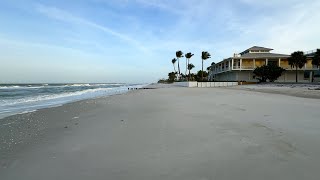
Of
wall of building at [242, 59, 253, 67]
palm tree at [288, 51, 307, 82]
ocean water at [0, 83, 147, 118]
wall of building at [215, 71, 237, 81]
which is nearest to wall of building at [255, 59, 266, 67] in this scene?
wall of building at [242, 59, 253, 67]

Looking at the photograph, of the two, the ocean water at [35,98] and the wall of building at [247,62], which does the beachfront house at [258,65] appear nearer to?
the wall of building at [247,62]

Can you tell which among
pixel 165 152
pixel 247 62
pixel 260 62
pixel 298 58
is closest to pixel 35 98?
pixel 165 152

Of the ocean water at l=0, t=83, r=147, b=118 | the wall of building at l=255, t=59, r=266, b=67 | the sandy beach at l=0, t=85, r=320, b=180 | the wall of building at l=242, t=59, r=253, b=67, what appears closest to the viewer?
the sandy beach at l=0, t=85, r=320, b=180

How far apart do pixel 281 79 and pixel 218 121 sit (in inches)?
2394

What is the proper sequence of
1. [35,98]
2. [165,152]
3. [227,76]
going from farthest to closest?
[227,76] < [35,98] < [165,152]

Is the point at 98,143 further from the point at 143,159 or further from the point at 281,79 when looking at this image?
the point at 281,79

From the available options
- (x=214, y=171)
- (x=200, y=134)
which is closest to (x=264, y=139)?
(x=200, y=134)

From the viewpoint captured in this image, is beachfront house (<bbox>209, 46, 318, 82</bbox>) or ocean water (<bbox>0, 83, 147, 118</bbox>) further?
beachfront house (<bbox>209, 46, 318, 82</bbox>)

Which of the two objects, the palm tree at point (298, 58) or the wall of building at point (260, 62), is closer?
the palm tree at point (298, 58)

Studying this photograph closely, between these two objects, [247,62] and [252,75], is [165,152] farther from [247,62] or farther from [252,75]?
[247,62]

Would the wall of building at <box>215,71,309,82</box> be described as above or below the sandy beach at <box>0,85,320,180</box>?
above

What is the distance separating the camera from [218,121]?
8828 mm

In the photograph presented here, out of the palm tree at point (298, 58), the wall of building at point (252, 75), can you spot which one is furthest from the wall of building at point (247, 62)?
the palm tree at point (298, 58)

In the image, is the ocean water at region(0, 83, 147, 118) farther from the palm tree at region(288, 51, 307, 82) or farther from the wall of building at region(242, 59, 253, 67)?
Result: the palm tree at region(288, 51, 307, 82)
